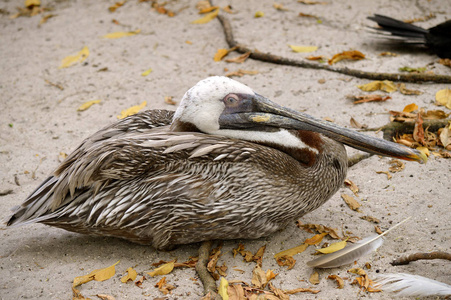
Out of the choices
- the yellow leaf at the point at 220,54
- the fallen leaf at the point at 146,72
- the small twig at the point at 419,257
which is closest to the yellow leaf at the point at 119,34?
the fallen leaf at the point at 146,72

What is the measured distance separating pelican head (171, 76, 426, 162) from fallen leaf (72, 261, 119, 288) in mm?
1035

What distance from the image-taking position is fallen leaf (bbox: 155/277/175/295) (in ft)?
9.85

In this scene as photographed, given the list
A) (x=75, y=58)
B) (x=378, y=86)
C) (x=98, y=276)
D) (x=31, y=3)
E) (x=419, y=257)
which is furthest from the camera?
(x=31, y=3)

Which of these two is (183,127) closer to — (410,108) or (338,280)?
(338,280)

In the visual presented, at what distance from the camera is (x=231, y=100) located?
332 centimetres

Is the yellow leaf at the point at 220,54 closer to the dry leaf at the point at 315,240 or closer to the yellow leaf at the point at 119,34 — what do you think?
the yellow leaf at the point at 119,34

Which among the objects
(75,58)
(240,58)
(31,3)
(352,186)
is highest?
(31,3)

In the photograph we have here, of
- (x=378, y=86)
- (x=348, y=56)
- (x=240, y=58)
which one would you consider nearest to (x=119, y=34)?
(x=240, y=58)

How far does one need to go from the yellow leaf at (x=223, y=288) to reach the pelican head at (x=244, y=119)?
38.4 inches

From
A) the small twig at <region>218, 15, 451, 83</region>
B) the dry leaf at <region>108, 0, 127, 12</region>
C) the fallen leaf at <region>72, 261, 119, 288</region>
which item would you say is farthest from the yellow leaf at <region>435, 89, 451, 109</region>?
the dry leaf at <region>108, 0, 127, 12</region>

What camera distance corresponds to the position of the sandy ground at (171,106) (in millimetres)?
3186

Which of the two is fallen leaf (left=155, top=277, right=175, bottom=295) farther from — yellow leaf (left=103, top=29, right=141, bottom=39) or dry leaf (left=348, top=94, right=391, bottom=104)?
yellow leaf (left=103, top=29, right=141, bottom=39)

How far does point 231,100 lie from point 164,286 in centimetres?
130

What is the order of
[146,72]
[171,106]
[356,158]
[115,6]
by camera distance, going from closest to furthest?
[356,158]
[171,106]
[146,72]
[115,6]
